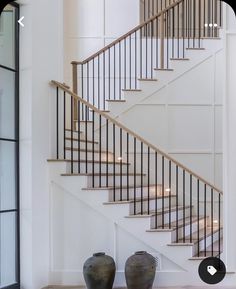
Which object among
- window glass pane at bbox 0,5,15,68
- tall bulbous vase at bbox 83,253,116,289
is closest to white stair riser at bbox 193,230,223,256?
tall bulbous vase at bbox 83,253,116,289

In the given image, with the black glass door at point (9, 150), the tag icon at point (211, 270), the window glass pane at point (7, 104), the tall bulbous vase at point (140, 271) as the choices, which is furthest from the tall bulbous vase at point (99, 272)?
the window glass pane at point (7, 104)

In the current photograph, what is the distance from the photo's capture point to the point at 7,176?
4.20 metres

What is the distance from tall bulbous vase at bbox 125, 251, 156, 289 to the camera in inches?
171

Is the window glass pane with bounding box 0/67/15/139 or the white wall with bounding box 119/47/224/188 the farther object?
the white wall with bounding box 119/47/224/188

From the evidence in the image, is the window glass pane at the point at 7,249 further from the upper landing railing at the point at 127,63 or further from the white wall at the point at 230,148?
the upper landing railing at the point at 127,63

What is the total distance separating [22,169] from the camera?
14.4 feet

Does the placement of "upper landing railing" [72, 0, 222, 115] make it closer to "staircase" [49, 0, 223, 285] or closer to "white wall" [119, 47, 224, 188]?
"staircase" [49, 0, 223, 285]

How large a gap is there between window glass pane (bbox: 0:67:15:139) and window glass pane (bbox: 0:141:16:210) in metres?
0.13

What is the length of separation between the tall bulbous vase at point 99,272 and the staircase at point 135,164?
1.62 feet

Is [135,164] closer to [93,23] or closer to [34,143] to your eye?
[34,143]

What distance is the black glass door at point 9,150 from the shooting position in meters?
4.12

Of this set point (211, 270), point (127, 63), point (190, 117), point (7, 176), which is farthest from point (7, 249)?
point (127, 63)

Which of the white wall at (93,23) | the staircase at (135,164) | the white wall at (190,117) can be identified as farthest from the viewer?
the white wall at (93,23)

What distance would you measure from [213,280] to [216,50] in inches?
140
